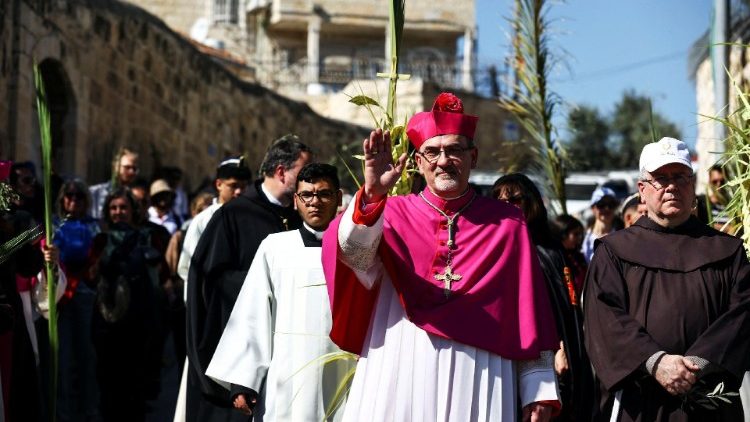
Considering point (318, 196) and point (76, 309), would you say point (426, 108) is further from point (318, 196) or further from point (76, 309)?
point (318, 196)

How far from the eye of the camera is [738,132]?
621cm

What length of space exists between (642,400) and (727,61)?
677 centimetres

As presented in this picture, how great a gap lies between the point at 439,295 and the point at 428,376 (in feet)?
0.98

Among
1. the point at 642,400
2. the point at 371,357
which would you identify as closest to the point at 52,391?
the point at 371,357

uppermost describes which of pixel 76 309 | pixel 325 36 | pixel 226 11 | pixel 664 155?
pixel 226 11

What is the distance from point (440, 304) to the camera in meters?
A: 5.00

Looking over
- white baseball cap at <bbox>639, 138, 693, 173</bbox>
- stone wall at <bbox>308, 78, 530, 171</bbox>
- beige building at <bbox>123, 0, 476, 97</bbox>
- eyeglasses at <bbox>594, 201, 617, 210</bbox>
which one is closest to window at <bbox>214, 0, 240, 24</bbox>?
beige building at <bbox>123, 0, 476, 97</bbox>

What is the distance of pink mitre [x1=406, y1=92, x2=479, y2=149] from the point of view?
16.6ft

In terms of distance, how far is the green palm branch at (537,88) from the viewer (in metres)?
9.16

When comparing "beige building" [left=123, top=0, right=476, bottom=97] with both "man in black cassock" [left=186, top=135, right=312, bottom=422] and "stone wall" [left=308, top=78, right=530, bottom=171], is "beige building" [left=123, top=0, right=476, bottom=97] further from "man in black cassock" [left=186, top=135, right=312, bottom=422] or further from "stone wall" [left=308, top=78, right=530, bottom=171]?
"man in black cassock" [left=186, top=135, right=312, bottom=422]

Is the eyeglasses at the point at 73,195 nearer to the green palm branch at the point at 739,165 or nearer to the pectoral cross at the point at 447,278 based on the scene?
the green palm branch at the point at 739,165

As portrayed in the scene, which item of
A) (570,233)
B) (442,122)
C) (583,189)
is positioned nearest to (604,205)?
(570,233)

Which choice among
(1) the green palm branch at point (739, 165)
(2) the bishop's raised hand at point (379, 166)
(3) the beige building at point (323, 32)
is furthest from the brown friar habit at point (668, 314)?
(3) the beige building at point (323, 32)

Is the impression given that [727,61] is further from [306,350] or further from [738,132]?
[306,350]
